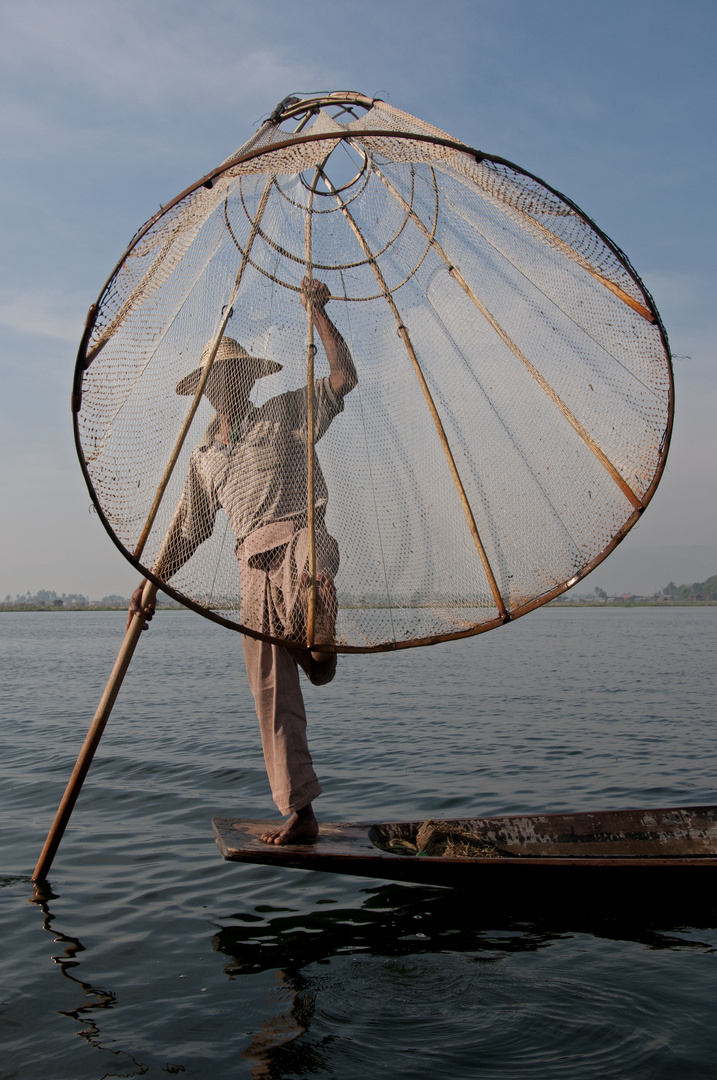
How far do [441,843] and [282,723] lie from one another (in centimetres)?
123

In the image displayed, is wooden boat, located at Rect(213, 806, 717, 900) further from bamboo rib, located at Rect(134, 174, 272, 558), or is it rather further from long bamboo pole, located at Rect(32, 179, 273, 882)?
bamboo rib, located at Rect(134, 174, 272, 558)

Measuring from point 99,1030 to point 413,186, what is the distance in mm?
3882

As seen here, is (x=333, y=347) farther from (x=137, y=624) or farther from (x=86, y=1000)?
(x=86, y=1000)

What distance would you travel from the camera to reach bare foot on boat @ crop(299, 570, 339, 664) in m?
3.59

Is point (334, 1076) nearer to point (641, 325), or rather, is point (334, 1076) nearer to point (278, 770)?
point (278, 770)

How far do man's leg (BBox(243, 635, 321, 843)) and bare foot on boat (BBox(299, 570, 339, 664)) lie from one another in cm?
17

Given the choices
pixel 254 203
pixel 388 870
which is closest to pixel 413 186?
pixel 254 203

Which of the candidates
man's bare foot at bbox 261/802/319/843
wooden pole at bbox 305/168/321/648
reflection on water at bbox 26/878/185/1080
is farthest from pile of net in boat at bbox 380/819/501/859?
reflection on water at bbox 26/878/185/1080

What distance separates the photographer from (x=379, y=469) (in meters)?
4.05

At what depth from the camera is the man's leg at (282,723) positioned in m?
3.61

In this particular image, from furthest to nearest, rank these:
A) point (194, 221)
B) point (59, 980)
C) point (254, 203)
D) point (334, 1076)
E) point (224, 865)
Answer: point (224, 865), point (254, 203), point (194, 221), point (59, 980), point (334, 1076)

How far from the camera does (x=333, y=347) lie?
378 centimetres

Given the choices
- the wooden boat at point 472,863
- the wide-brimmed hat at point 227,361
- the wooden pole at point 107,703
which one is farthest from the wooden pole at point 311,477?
the wooden boat at point 472,863

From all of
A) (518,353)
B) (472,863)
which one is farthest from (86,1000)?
(518,353)
